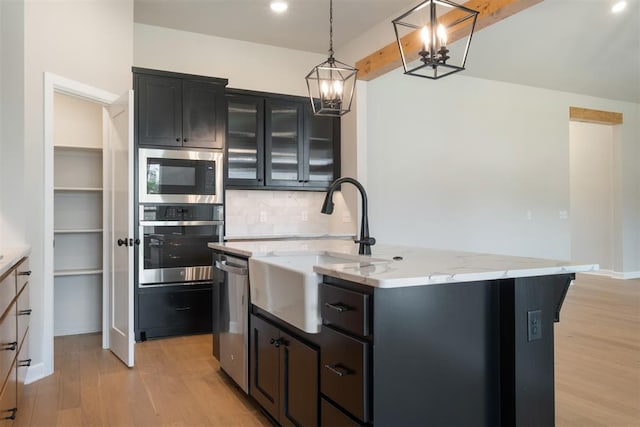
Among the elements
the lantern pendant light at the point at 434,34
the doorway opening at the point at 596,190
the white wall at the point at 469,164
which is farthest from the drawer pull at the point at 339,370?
the doorway opening at the point at 596,190

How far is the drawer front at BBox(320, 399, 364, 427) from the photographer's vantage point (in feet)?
5.24

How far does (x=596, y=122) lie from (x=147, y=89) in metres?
6.92

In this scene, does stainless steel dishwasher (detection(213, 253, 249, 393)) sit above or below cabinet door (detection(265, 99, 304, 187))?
below

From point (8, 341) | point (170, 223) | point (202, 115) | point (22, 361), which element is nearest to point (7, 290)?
point (8, 341)

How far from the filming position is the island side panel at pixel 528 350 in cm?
170

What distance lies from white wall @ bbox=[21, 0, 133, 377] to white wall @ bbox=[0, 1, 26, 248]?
0.03 meters

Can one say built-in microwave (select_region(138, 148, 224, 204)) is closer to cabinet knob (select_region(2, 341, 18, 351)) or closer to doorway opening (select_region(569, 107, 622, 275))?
cabinet knob (select_region(2, 341, 18, 351))

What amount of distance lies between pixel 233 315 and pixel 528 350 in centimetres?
169

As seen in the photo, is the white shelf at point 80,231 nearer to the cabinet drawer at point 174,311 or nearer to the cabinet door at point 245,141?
the cabinet drawer at point 174,311

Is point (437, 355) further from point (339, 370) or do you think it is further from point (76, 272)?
point (76, 272)

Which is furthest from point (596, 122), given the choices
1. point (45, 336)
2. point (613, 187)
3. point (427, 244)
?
point (45, 336)

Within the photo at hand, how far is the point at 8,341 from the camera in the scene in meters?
2.12

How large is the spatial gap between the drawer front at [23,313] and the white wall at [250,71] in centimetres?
217

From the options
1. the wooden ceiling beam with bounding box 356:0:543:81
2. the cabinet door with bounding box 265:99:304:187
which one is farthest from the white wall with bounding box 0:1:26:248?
the wooden ceiling beam with bounding box 356:0:543:81
